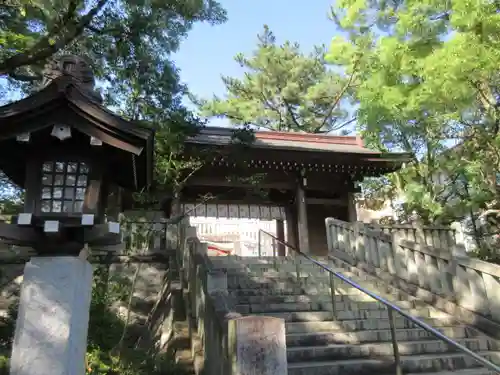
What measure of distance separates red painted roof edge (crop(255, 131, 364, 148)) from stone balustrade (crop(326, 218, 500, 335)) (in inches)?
225

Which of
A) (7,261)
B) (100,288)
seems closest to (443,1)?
(100,288)

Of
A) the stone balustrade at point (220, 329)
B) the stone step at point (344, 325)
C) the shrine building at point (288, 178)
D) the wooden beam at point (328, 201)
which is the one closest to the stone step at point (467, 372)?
the stone step at point (344, 325)

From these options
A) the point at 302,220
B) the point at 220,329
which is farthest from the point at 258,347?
the point at 302,220

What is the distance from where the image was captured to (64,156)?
423cm

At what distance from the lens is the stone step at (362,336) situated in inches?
219

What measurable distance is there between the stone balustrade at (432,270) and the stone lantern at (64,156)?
5.49m

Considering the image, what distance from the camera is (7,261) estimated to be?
27.0ft

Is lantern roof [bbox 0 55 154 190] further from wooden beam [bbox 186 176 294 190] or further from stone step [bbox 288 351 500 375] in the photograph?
wooden beam [bbox 186 176 294 190]

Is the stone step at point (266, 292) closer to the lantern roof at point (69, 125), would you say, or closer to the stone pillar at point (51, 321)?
the stone pillar at point (51, 321)

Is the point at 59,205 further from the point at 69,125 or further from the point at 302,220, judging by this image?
the point at 302,220

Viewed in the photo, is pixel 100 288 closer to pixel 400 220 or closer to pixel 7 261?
pixel 7 261

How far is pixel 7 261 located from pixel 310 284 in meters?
6.03

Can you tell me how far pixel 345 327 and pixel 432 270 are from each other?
2.34m

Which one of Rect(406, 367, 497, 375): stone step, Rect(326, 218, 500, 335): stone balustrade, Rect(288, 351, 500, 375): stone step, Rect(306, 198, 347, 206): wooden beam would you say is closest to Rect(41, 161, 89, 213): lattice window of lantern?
Rect(288, 351, 500, 375): stone step
